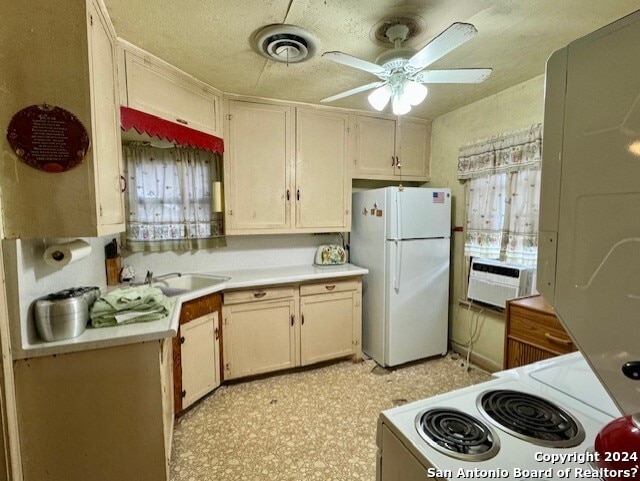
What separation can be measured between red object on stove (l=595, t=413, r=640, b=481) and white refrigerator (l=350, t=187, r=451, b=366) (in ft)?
7.00

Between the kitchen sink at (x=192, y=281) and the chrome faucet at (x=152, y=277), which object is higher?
the chrome faucet at (x=152, y=277)

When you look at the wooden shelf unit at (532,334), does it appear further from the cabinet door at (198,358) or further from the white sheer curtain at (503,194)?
the cabinet door at (198,358)

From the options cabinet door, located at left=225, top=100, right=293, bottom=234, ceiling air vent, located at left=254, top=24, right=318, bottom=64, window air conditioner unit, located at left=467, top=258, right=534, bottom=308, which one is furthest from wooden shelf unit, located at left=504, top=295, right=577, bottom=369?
ceiling air vent, located at left=254, top=24, right=318, bottom=64

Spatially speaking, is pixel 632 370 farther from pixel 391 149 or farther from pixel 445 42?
pixel 391 149

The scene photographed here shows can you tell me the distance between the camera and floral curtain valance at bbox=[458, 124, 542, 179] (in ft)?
7.52

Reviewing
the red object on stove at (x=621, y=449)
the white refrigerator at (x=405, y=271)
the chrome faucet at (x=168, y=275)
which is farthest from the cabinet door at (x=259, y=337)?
the red object on stove at (x=621, y=449)

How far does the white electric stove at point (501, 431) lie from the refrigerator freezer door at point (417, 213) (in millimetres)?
1732

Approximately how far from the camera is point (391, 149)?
3.15 meters

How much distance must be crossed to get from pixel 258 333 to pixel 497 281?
2.00 meters

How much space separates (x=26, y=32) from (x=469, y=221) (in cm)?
304

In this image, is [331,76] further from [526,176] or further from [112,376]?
[112,376]

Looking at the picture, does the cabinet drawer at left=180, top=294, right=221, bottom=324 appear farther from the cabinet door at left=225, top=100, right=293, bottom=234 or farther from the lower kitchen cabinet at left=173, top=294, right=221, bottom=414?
the cabinet door at left=225, top=100, right=293, bottom=234

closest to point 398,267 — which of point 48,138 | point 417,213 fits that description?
point 417,213

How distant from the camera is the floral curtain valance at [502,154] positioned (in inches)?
90.3
